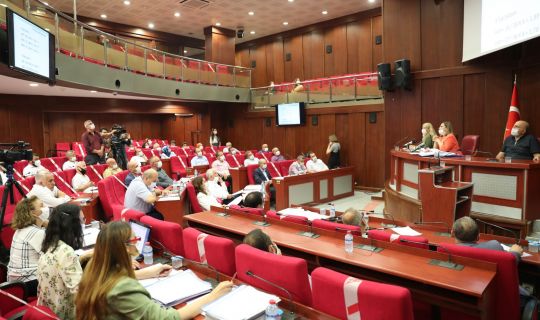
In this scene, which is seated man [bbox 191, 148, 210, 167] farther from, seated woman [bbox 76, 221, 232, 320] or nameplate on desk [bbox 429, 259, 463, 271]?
seated woman [bbox 76, 221, 232, 320]

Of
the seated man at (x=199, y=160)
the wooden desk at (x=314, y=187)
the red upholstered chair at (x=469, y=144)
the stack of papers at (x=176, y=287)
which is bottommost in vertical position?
the wooden desk at (x=314, y=187)

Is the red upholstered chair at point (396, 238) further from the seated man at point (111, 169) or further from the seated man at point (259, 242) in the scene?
the seated man at point (111, 169)

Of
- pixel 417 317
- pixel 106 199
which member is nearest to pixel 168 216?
pixel 106 199

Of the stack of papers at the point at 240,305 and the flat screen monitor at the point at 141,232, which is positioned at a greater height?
the flat screen monitor at the point at 141,232

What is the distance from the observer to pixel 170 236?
308 centimetres

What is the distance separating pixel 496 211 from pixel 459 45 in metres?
4.27

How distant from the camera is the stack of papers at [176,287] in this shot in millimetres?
2227

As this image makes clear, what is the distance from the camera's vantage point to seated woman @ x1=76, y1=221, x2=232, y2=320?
1675 mm

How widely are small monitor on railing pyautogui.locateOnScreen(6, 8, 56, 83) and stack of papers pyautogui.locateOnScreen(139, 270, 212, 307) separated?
136 inches

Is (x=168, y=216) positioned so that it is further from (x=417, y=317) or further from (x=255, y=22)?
(x=255, y=22)

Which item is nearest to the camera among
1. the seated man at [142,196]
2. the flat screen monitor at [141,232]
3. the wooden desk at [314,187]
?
the flat screen monitor at [141,232]

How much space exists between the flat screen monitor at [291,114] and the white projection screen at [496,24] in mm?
6165

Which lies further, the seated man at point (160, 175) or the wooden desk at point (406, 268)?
the seated man at point (160, 175)

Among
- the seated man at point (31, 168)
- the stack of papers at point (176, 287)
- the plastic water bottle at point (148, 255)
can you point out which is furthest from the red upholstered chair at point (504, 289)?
the seated man at point (31, 168)
